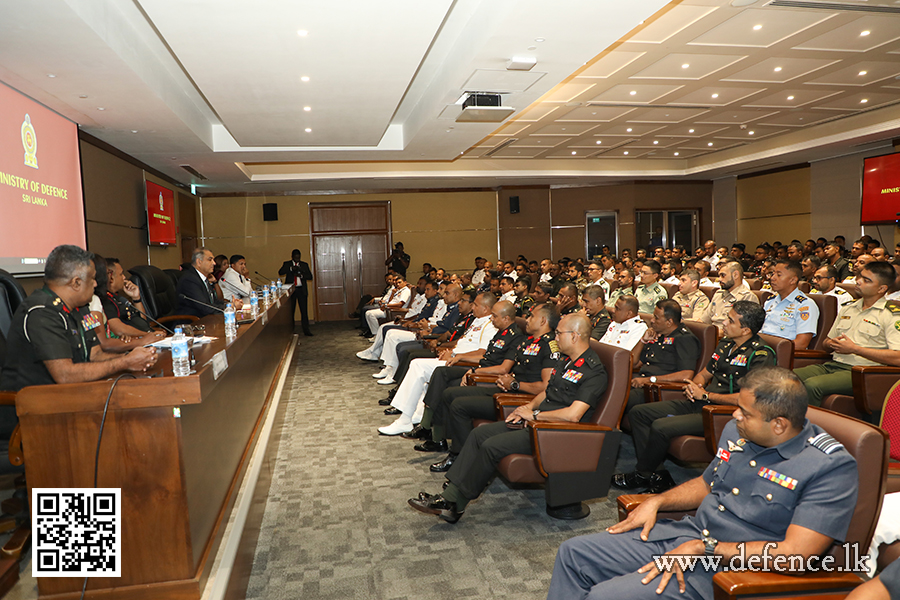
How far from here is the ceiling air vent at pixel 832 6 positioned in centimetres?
467

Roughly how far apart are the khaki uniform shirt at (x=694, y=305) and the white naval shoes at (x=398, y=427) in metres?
2.93

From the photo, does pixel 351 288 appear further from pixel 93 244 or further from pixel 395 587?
pixel 395 587

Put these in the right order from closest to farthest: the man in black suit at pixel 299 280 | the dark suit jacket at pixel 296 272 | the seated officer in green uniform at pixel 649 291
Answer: the seated officer in green uniform at pixel 649 291 → the man in black suit at pixel 299 280 → the dark suit jacket at pixel 296 272

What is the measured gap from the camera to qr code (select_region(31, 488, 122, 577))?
2.08m

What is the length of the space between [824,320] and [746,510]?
335 cm

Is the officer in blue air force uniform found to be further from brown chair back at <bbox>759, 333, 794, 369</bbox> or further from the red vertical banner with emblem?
the red vertical banner with emblem

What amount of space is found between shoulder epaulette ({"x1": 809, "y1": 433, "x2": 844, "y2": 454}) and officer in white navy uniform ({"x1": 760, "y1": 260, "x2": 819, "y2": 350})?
10.0 ft

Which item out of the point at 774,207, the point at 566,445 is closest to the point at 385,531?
the point at 566,445

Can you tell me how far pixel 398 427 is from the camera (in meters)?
4.67

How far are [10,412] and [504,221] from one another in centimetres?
1207

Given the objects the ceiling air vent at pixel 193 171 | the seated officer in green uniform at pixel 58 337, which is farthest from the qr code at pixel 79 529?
the ceiling air vent at pixel 193 171

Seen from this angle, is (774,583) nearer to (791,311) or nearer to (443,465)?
(443,465)

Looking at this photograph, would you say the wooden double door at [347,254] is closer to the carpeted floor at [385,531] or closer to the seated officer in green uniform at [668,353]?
the carpeted floor at [385,531]

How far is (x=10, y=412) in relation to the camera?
2.78 metres
